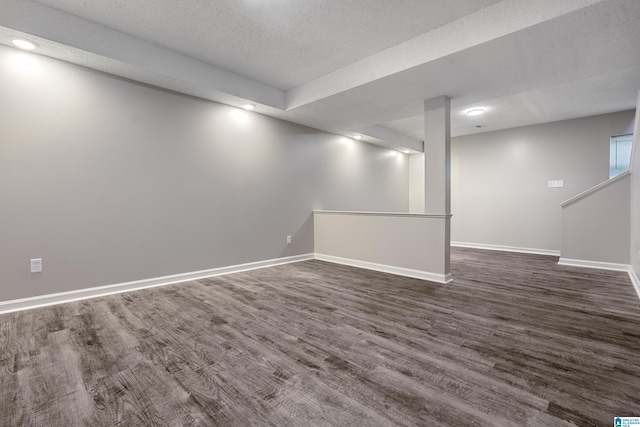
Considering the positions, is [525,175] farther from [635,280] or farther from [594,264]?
[635,280]

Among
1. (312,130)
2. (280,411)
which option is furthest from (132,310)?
(312,130)

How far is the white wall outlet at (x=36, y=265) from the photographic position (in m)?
2.72

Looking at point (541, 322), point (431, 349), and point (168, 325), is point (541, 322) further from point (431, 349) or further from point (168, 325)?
point (168, 325)

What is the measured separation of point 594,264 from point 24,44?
732 cm

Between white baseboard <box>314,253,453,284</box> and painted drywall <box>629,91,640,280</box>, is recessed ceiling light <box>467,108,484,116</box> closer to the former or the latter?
painted drywall <box>629,91,640,280</box>

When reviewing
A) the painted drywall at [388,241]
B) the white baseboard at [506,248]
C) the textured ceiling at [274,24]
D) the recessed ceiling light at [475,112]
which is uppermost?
the textured ceiling at [274,24]

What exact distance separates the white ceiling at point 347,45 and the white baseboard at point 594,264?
2.47m

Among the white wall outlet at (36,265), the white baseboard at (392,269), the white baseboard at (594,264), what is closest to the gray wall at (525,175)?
the white baseboard at (594,264)

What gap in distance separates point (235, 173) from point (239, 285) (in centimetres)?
161

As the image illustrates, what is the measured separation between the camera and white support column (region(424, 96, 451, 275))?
374cm

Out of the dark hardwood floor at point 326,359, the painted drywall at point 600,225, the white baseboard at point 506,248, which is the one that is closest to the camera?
the dark hardwood floor at point 326,359

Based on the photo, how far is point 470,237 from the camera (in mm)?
6656

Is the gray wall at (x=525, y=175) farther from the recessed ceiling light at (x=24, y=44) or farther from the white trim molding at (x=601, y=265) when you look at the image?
the recessed ceiling light at (x=24, y=44)

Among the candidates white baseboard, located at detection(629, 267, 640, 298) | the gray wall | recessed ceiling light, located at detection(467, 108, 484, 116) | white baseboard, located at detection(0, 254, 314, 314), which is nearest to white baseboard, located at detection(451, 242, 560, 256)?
the gray wall
